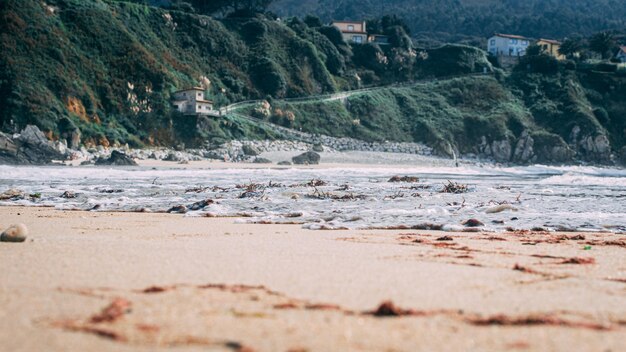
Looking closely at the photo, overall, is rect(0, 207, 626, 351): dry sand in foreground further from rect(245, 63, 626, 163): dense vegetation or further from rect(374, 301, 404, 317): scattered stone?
rect(245, 63, 626, 163): dense vegetation

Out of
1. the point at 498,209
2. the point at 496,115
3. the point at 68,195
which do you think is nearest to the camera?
the point at 498,209

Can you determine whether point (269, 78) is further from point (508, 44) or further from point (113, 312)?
point (113, 312)

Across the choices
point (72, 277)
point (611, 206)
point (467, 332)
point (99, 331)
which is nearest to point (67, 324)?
point (99, 331)

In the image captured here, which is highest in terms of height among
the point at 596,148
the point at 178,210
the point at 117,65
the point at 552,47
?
the point at 552,47

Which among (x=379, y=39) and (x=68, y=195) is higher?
(x=379, y=39)

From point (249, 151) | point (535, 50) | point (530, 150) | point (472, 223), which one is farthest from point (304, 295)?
point (535, 50)

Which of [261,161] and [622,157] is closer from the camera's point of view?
[261,161]

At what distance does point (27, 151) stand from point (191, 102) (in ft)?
68.6

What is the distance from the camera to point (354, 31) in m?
94.3

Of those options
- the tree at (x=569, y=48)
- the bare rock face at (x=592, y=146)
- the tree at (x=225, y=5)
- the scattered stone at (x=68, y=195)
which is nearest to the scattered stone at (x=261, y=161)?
the scattered stone at (x=68, y=195)

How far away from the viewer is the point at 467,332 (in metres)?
3.51

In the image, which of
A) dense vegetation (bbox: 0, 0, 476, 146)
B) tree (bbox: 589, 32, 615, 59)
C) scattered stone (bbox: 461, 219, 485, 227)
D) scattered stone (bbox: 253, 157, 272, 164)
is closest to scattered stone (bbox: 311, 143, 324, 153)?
dense vegetation (bbox: 0, 0, 476, 146)

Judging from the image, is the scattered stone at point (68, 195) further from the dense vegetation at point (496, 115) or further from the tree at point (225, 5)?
the tree at point (225, 5)

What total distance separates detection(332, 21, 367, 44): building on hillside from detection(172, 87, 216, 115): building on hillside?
125ft
